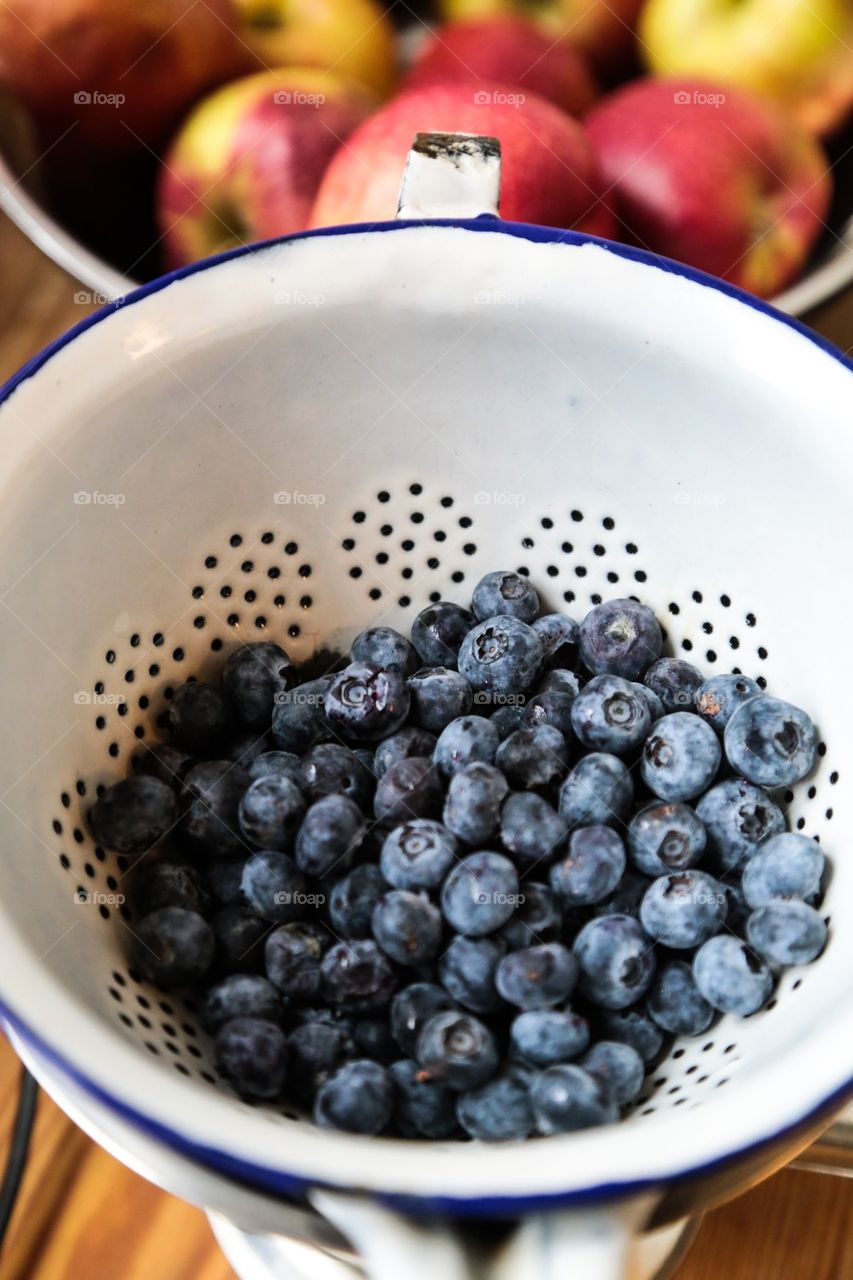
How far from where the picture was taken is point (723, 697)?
0.69 m

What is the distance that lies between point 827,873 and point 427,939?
0.23 meters

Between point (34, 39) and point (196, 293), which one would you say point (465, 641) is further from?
point (34, 39)

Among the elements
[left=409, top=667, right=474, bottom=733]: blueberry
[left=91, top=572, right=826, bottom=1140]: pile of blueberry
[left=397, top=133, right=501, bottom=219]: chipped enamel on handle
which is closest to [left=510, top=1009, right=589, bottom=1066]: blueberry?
[left=91, top=572, right=826, bottom=1140]: pile of blueberry

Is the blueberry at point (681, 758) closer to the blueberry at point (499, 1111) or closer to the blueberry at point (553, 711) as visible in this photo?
the blueberry at point (553, 711)

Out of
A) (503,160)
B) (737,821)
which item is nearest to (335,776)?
(737,821)

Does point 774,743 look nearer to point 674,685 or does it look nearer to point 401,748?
point 674,685

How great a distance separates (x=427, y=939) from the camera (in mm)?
600

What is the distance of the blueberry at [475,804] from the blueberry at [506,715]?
0.07m

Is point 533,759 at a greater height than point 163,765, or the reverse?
point 533,759

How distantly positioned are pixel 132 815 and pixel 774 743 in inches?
14.9

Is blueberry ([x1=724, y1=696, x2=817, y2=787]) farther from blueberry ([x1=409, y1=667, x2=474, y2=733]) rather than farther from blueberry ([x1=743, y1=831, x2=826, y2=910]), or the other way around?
blueberry ([x1=409, y1=667, x2=474, y2=733])

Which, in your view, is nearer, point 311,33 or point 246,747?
point 246,747

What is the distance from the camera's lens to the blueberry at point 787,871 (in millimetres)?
591

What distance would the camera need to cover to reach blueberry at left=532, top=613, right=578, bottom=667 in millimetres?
741
